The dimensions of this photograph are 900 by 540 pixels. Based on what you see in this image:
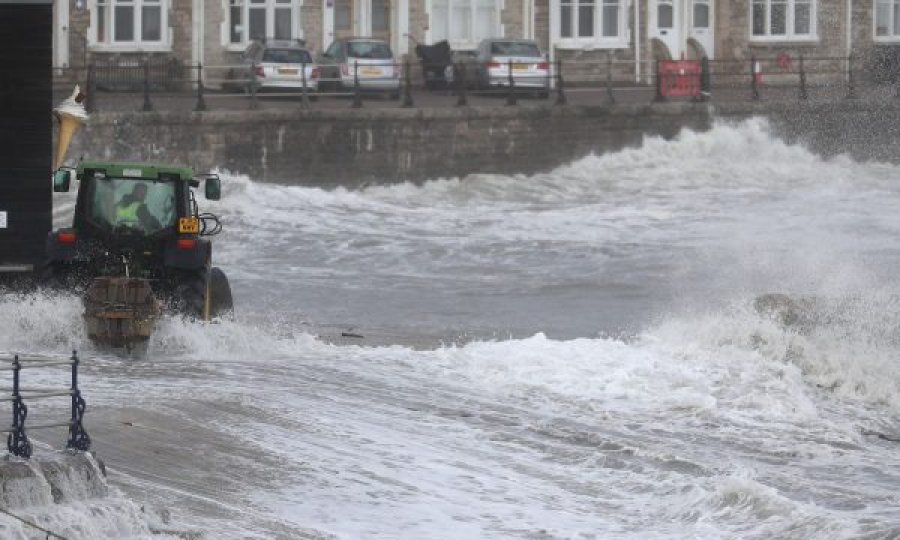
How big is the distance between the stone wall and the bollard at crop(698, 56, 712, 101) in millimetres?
978

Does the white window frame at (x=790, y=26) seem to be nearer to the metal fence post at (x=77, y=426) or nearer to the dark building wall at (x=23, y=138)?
the dark building wall at (x=23, y=138)

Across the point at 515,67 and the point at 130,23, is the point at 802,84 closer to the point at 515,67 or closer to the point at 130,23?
the point at 515,67

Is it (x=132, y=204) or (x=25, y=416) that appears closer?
(x=25, y=416)

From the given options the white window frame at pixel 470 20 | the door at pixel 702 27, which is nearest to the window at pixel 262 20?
the white window frame at pixel 470 20

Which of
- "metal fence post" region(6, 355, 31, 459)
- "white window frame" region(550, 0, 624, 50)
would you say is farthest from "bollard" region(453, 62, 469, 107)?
"metal fence post" region(6, 355, 31, 459)

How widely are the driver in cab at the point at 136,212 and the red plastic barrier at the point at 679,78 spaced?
25491 mm

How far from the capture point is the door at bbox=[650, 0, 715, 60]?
5084cm

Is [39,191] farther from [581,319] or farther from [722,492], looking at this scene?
[722,492]

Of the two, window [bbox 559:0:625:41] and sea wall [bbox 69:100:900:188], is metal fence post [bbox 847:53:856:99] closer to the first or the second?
sea wall [bbox 69:100:900:188]

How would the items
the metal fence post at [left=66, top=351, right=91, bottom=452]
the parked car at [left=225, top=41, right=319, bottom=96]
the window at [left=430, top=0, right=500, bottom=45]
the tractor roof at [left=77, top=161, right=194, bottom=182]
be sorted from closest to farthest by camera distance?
the metal fence post at [left=66, top=351, right=91, bottom=452]
the tractor roof at [left=77, top=161, right=194, bottom=182]
the parked car at [left=225, top=41, right=319, bottom=96]
the window at [left=430, top=0, right=500, bottom=45]

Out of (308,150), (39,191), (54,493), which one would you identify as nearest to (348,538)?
(54,493)

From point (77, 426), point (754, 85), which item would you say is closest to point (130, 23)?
point (754, 85)

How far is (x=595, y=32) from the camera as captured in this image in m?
50.1

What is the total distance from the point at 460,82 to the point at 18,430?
31.0 metres
